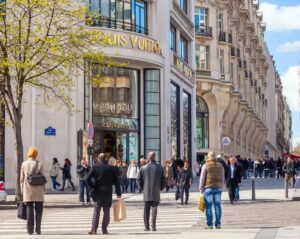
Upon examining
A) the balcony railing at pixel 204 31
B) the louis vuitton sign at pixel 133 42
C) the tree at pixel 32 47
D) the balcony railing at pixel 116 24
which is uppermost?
the balcony railing at pixel 204 31

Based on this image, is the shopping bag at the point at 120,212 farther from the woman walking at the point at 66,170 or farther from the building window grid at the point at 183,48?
the building window grid at the point at 183,48

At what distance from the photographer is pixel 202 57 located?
64.0 metres

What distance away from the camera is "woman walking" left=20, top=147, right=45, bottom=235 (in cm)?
1562

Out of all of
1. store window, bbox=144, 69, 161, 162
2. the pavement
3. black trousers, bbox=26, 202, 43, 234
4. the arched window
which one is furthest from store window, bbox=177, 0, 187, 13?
black trousers, bbox=26, 202, 43, 234

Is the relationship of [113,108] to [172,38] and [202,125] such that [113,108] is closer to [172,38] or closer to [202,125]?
[172,38]

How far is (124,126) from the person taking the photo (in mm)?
41500

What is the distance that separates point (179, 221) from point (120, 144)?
22352 mm

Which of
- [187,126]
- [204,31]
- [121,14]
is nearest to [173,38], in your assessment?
[187,126]

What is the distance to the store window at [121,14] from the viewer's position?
3919 cm

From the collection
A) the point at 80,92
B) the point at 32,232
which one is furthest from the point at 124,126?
the point at 32,232

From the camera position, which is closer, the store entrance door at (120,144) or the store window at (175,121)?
the store entrance door at (120,144)

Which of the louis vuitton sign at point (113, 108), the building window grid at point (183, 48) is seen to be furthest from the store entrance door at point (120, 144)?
the building window grid at point (183, 48)

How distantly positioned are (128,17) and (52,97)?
635cm

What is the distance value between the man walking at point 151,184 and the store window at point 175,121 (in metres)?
29.7
